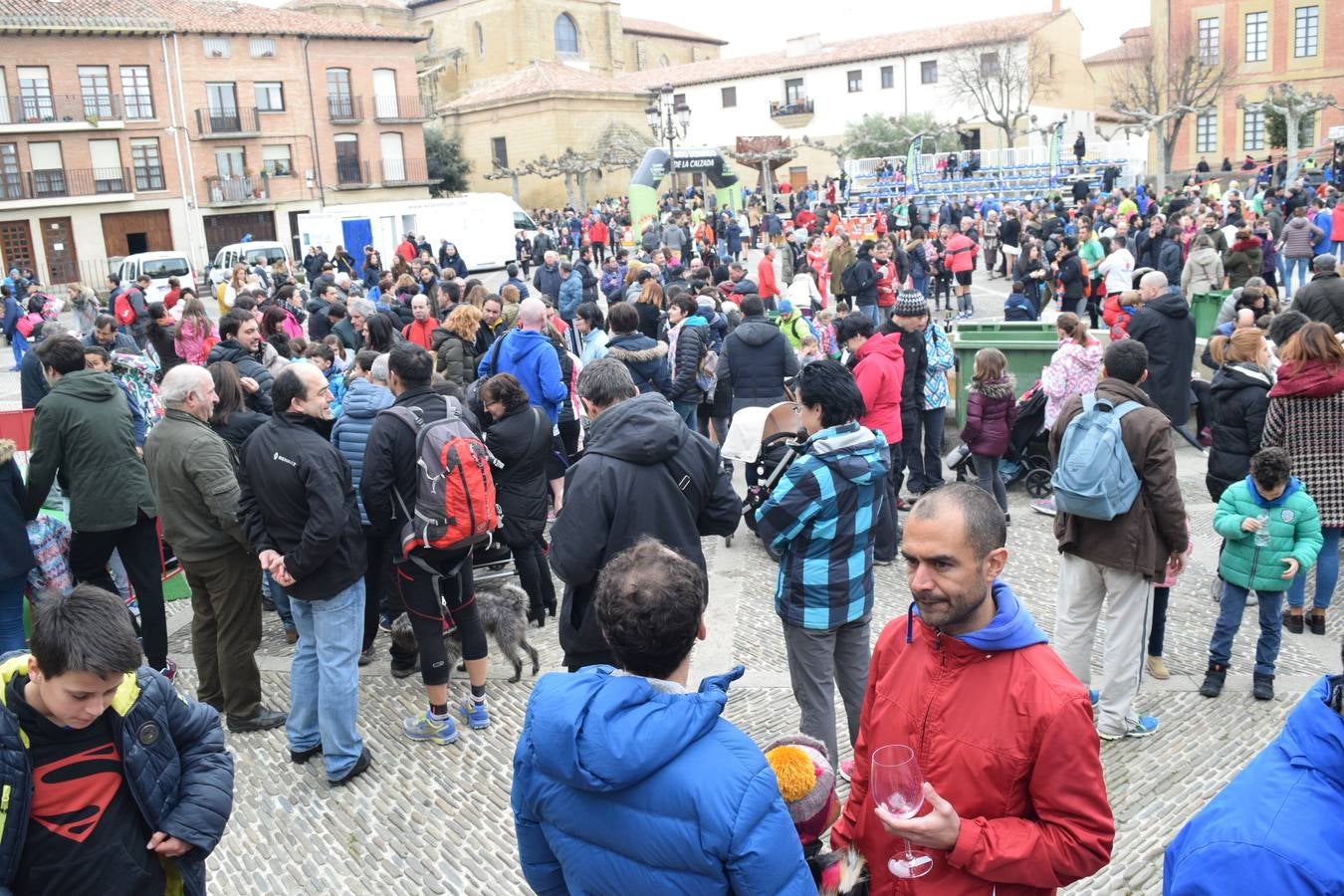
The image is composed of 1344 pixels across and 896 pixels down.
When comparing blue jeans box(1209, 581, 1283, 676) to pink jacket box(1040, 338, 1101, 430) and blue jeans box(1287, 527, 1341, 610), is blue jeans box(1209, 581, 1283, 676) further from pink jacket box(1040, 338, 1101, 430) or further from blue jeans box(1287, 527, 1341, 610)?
pink jacket box(1040, 338, 1101, 430)

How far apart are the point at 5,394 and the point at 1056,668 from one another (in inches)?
724

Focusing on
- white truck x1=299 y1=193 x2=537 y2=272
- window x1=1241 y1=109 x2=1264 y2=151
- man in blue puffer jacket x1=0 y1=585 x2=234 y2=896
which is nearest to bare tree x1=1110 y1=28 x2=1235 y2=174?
window x1=1241 y1=109 x2=1264 y2=151

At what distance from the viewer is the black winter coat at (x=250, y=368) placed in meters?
7.05

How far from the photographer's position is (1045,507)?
27.2 feet

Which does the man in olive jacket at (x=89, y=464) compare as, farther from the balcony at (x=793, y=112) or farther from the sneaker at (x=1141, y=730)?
the balcony at (x=793, y=112)

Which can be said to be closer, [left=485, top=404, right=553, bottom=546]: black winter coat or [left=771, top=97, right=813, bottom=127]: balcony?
[left=485, top=404, right=553, bottom=546]: black winter coat

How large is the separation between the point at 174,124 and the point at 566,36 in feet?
103

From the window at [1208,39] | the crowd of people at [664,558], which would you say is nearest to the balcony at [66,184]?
the crowd of people at [664,558]

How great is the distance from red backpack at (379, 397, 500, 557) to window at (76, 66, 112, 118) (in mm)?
39548

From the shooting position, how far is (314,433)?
4.77 meters

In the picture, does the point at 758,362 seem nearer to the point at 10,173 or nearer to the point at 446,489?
the point at 446,489

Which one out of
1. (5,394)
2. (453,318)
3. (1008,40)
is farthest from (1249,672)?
(1008,40)

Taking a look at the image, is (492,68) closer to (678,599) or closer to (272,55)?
(272,55)

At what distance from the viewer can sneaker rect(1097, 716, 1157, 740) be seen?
496 centimetres
